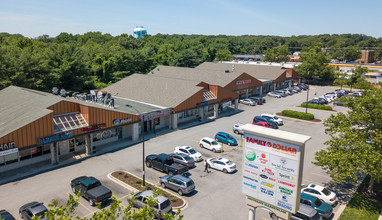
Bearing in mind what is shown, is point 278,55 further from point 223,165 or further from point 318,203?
point 318,203

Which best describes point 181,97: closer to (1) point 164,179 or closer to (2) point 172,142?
(2) point 172,142

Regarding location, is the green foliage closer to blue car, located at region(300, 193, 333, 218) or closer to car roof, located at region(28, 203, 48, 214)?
blue car, located at region(300, 193, 333, 218)

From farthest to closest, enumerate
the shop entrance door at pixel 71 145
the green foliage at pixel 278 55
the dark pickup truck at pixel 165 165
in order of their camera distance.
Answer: the green foliage at pixel 278 55 < the shop entrance door at pixel 71 145 < the dark pickup truck at pixel 165 165

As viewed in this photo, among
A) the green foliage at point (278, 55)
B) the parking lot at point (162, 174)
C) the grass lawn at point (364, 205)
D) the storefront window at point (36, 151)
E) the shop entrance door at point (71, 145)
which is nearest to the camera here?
the grass lawn at point (364, 205)

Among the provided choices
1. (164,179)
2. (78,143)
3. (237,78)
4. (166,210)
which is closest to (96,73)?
(237,78)

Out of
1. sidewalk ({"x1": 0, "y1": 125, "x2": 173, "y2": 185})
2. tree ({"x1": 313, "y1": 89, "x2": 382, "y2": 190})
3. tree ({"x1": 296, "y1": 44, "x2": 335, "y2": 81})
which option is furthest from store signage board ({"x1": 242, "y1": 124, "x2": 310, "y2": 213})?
tree ({"x1": 296, "y1": 44, "x2": 335, "y2": 81})

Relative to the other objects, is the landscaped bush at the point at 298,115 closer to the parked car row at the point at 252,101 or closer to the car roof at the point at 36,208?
the parked car row at the point at 252,101

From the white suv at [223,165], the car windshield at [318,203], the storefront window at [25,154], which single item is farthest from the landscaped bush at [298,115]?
the storefront window at [25,154]
